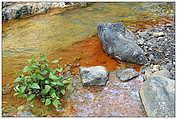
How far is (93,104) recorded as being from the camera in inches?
166

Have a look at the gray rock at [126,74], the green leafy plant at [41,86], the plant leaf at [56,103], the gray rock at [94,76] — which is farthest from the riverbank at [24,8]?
the plant leaf at [56,103]

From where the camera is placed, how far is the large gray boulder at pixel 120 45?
5340 mm

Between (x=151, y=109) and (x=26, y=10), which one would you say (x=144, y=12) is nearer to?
(x=26, y=10)

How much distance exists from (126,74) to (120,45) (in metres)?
0.85

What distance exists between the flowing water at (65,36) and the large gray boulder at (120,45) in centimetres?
17

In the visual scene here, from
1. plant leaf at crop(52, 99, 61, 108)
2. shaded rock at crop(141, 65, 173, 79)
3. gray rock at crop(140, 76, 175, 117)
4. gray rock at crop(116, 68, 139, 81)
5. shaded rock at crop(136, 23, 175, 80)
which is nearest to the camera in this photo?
gray rock at crop(140, 76, 175, 117)

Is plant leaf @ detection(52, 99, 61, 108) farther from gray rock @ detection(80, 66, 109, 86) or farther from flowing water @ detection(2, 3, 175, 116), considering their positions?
gray rock @ detection(80, 66, 109, 86)

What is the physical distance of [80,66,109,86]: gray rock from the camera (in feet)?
15.2

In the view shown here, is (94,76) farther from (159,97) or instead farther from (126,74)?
(159,97)

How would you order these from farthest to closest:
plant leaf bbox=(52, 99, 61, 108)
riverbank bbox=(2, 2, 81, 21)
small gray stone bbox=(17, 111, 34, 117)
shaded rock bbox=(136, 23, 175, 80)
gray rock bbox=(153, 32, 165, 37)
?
riverbank bbox=(2, 2, 81, 21)
gray rock bbox=(153, 32, 165, 37)
shaded rock bbox=(136, 23, 175, 80)
plant leaf bbox=(52, 99, 61, 108)
small gray stone bbox=(17, 111, 34, 117)

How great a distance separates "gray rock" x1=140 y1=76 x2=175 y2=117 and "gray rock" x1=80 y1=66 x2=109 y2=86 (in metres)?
0.87

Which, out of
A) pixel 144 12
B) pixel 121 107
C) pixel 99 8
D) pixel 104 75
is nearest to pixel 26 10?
pixel 99 8

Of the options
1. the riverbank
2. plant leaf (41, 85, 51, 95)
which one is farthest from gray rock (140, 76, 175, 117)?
the riverbank

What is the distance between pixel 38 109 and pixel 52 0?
769 cm
